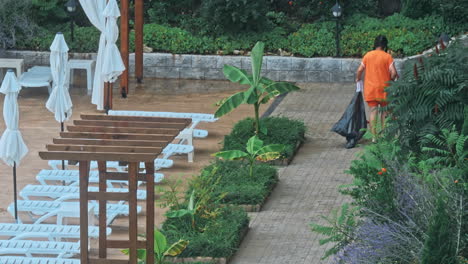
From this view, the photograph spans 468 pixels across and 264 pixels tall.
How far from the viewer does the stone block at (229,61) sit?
20250 mm

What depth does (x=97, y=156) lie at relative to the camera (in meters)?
8.44

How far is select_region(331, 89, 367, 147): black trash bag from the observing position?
14336mm

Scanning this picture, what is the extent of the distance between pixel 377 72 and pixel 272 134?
175 centimetres

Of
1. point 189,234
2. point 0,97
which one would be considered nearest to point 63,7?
point 0,97

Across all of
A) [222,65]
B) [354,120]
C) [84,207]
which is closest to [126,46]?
[222,65]

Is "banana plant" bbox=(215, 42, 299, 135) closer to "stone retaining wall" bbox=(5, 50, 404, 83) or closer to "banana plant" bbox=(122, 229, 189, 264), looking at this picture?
"banana plant" bbox=(122, 229, 189, 264)

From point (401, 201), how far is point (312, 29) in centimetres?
1268

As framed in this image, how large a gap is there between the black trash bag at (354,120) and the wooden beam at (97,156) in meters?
6.42

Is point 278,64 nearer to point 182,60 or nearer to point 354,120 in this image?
point 182,60

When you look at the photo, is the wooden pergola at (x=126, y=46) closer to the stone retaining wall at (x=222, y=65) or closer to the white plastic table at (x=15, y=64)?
the stone retaining wall at (x=222, y=65)

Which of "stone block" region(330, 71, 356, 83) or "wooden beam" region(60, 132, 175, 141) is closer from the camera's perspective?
"wooden beam" region(60, 132, 175, 141)

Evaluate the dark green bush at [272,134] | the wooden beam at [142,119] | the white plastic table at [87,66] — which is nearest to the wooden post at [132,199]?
the wooden beam at [142,119]

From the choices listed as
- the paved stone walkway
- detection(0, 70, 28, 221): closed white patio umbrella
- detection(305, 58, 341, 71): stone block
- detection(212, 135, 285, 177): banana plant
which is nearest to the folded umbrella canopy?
detection(0, 70, 28, 221): closed white patio umbrella

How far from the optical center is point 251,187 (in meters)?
12.1
